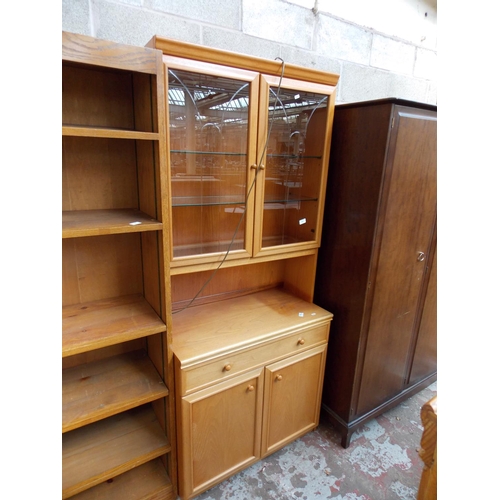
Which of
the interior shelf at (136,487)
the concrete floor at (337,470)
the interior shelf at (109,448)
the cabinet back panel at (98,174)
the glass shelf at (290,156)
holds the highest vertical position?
the glass shelf at (290,156)

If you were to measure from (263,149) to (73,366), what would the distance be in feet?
4.16

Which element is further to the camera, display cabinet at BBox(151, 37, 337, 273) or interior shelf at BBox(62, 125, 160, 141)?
display cabinet at BBox(151, 37, 337, 273)

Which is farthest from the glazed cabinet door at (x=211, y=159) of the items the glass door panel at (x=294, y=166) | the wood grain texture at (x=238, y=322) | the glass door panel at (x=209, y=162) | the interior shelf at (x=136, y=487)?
the interior shelf at (x=136, y=487)

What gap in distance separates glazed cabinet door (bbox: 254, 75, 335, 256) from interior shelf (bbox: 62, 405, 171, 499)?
950 mm

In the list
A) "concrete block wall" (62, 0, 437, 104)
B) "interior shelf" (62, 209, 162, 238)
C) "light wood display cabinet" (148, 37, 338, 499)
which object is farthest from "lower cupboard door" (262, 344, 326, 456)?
"concrete block wall" (62, 0, 437, 104)

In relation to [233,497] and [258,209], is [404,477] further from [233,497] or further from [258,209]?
[258,209]

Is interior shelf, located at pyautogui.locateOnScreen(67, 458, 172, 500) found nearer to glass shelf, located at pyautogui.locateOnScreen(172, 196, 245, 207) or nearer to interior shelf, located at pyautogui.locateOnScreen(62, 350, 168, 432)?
interior shelf, located at pyautogui.locateOnScreen(62, 350, 168, 432)

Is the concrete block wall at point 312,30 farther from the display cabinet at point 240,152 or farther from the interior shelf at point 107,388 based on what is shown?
the interior shelf at point 107,388

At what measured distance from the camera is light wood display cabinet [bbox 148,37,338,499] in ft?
4.34

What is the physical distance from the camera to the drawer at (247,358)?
1313mm

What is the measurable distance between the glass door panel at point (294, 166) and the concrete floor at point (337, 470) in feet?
3.76

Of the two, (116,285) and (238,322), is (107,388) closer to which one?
(116,285)

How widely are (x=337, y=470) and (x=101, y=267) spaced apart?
155 cm
